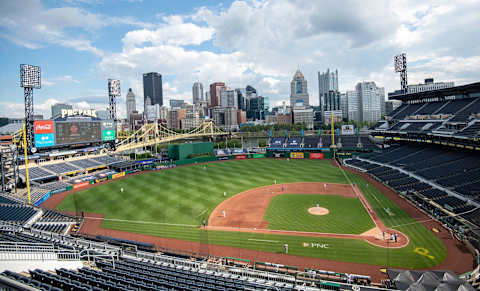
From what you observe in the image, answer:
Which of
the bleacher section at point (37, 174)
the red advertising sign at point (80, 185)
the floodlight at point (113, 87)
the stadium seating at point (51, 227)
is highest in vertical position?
the floodlight at point (113, 87)

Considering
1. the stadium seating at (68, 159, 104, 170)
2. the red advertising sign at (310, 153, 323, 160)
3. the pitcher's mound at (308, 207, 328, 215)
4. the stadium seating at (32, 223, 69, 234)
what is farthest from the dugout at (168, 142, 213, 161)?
the pitcher's mound at (308, 207, 328, 215)

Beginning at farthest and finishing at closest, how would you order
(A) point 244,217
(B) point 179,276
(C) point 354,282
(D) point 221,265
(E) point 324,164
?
1. (E) point 324,164
2. (A) point 244,217
3. (D) point 221,265
4. (C) point 354,282
5. (B) point 179,276

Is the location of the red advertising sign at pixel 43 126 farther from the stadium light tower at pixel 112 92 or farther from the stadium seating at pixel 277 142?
the stadium seating at pixel 277 142

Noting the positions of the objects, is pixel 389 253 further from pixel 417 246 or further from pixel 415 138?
pixel 415 138

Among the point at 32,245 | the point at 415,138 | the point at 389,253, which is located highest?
the point at 415,138

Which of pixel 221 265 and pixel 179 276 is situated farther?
pixel 221 265

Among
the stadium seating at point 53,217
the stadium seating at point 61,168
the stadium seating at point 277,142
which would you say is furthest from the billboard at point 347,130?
the stadium seating at point 53,217

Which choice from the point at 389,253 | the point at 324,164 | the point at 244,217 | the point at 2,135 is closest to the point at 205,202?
the point at 244,217
